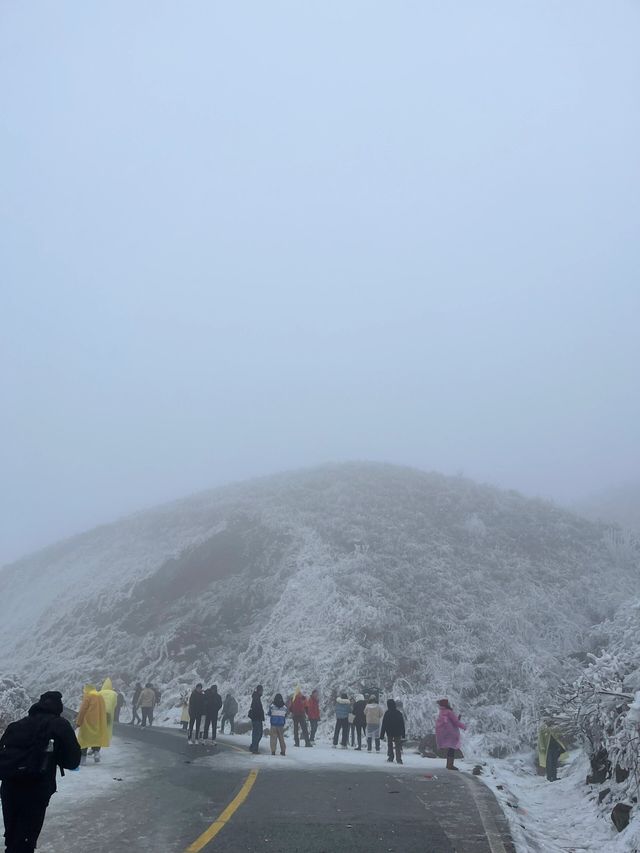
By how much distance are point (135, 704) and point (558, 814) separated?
70.1ft

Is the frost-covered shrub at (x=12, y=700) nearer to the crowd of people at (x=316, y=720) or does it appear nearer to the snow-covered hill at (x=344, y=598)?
the crowd of people at (x=316, y=720)

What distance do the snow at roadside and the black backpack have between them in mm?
5733

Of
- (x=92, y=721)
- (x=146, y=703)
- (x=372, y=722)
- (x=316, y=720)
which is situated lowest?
(x=146, y=703)

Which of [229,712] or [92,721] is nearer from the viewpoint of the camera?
[92,721]

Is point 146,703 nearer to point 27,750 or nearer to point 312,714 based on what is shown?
point 312,714

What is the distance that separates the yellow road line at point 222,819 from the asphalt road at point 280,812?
0.03m

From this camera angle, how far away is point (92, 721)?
13523mm

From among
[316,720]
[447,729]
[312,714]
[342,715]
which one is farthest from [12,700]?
[447,729]

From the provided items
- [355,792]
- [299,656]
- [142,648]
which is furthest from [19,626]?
[355,792]

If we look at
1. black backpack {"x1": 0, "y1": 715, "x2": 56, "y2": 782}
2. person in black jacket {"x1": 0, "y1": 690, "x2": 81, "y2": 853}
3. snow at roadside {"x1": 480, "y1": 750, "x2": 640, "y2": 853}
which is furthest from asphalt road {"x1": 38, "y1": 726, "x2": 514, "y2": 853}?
black backpack {"x1": 0, "y1": 715, "x2": 56, "y2": 782}

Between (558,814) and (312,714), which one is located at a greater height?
(558,814)

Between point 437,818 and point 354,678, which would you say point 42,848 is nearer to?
point 437,818

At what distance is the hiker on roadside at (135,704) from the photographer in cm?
2742

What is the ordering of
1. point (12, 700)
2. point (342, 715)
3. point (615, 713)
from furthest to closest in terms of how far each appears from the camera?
point (12, 700), point (342, 715), point (615, 713)
